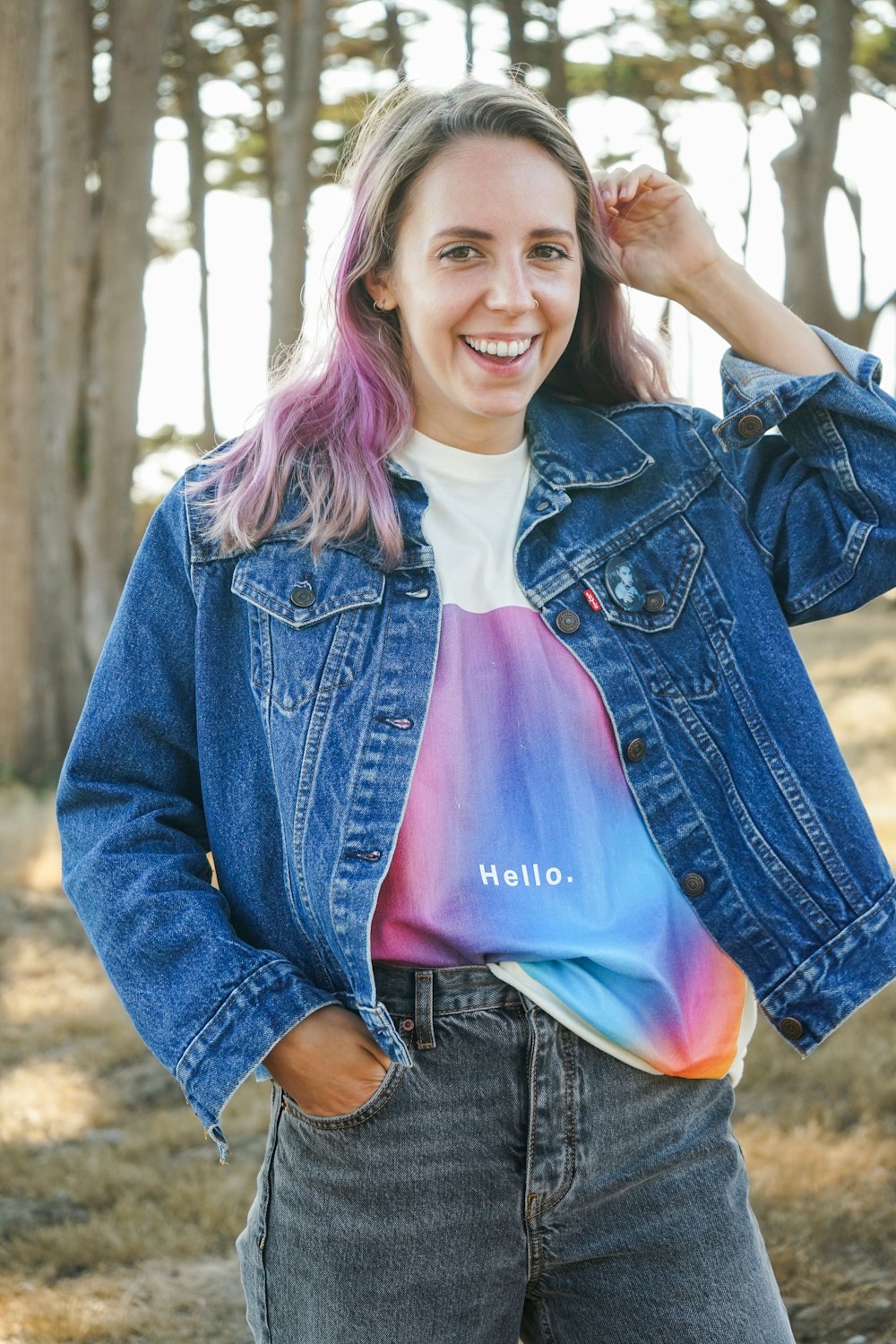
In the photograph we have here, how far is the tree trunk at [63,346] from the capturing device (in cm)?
899

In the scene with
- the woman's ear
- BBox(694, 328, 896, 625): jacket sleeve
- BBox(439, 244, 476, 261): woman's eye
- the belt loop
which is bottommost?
the belt loop

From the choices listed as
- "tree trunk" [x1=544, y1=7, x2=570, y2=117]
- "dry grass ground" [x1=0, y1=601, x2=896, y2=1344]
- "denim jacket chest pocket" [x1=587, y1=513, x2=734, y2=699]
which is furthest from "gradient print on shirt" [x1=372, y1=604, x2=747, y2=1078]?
"tree trunk" [x1=544, y1=7, x2=570, y2=117]

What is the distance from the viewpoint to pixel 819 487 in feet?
7.10

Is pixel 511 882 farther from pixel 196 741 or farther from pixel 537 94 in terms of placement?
pixel 537 94

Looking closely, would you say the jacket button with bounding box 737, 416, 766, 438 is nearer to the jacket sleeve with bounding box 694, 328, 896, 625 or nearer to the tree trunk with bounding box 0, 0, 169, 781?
the jacket sleeve with bounding box 694, 328, 896, 625

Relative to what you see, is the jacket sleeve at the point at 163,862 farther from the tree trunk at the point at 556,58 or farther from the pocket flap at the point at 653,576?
the tree trunk at the point at 556,58

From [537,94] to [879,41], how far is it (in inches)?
710

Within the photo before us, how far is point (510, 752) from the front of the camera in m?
1.94

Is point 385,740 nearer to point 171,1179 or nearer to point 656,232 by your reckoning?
point 656,232

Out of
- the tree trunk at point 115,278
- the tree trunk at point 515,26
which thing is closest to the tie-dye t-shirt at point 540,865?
the tree trunk at point 115,278

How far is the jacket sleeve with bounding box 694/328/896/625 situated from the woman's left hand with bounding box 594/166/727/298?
250 millimetres

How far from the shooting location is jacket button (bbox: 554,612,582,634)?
2057 mm

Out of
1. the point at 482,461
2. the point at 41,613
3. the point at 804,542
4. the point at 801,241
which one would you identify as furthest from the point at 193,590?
the point at 801,241

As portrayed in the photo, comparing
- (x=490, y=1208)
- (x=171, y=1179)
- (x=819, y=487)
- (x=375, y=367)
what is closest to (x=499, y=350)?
(x=375, y=367)
